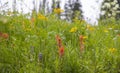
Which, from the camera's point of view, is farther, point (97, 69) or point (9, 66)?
point (9, 66)

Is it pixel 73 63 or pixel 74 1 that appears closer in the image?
pixel 73 63

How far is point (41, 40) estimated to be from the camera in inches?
119

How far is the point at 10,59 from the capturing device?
283 cm

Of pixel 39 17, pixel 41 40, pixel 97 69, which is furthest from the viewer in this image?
pixel 39 17

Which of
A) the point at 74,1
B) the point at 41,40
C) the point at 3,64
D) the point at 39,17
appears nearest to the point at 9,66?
the point at 3,64

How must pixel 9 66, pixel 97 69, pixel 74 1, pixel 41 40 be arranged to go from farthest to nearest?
1. pixel 74 1
2. pixel 41 40
3. pixel 9 66
4. pixel 97 69

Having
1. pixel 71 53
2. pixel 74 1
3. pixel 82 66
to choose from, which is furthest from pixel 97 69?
pixel 74 1

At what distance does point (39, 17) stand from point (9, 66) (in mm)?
1748

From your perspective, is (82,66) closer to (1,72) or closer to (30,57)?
(30,57)

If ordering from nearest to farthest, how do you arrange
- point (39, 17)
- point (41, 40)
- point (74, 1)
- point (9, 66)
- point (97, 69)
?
point (97, 69), point (9, 66), point (41, 40), point (39, 17), point (74, 1)

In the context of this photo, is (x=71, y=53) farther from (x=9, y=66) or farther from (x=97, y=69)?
(x=9, y=66)

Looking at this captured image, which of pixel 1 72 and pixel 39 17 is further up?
pixel 39 17

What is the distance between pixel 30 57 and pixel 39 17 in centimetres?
186

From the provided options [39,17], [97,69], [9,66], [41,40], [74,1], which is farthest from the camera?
[74,1]
